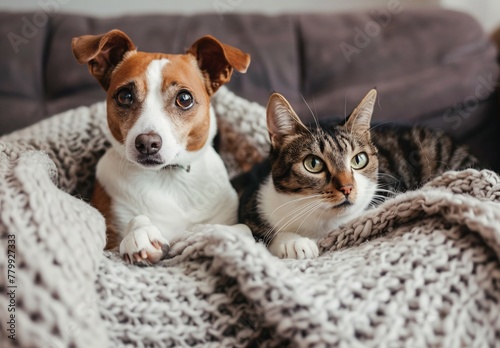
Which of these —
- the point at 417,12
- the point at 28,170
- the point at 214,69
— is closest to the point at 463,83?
the point at 417,12

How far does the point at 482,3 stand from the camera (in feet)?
7.50

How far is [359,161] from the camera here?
124cm

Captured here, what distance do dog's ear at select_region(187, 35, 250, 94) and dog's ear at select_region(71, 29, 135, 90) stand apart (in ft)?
0.60

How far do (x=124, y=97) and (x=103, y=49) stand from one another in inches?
7.0

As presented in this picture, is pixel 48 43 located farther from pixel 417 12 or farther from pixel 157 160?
pixel 417 12

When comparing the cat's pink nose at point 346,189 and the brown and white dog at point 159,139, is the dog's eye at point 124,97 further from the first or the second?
the cat's pink nose at point 346,189

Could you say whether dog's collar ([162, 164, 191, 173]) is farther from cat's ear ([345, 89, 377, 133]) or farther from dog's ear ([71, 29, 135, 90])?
cat's ear ([345, 89, 377, 133])

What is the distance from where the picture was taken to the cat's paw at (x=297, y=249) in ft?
3.71

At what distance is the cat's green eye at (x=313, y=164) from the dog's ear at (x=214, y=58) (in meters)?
0.30

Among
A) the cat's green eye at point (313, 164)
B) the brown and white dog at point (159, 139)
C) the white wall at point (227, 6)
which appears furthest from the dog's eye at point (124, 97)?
the white wall at point (227, 6)
